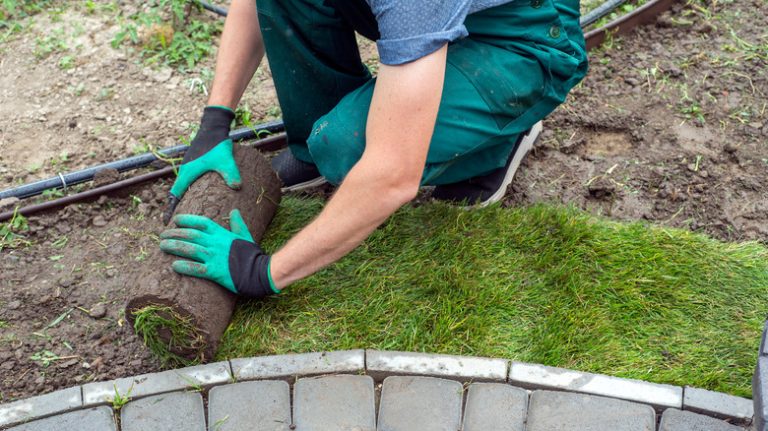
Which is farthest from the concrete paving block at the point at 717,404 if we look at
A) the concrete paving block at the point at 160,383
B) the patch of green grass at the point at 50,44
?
the patch of green grass at the point at 50,44

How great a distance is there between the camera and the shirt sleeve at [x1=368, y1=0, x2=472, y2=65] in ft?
7.55

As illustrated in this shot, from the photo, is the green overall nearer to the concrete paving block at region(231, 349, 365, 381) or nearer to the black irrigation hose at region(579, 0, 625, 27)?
the concrete paving block at region(231, 349, 365, 381)

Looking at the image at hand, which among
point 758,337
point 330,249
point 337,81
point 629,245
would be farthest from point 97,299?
point 758,337

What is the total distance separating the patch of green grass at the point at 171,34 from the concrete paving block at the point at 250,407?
7.55 feet

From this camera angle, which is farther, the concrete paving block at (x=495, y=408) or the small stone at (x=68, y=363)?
the small stone at (x=68, y=363)

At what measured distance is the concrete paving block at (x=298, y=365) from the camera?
2797 mm

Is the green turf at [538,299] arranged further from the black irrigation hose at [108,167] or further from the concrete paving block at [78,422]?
the black irrigation hose at [108,167]

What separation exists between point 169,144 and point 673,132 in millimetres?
2653

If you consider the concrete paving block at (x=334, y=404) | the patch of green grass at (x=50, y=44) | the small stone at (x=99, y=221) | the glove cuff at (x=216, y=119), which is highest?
the glove cuff at (x=216, y=119)

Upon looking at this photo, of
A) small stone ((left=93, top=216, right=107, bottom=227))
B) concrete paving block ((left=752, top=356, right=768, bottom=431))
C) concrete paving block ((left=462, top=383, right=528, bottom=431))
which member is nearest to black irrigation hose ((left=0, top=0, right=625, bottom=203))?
small stone ((left=93, top=216, right=107, bottom=227))

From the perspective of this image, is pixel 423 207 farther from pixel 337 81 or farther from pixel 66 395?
pixel 66 395

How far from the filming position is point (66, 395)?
275 cm

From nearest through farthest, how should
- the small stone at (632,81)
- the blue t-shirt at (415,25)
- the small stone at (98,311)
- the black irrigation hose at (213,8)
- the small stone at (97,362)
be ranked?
the blue t-shirt at (415,25)
the small stone at (97,362)
the small stone at (98,311)
the small stone at (632,81)
the black irrigation hose at (213,8)

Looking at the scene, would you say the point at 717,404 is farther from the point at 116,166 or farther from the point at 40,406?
the point at 116,166
